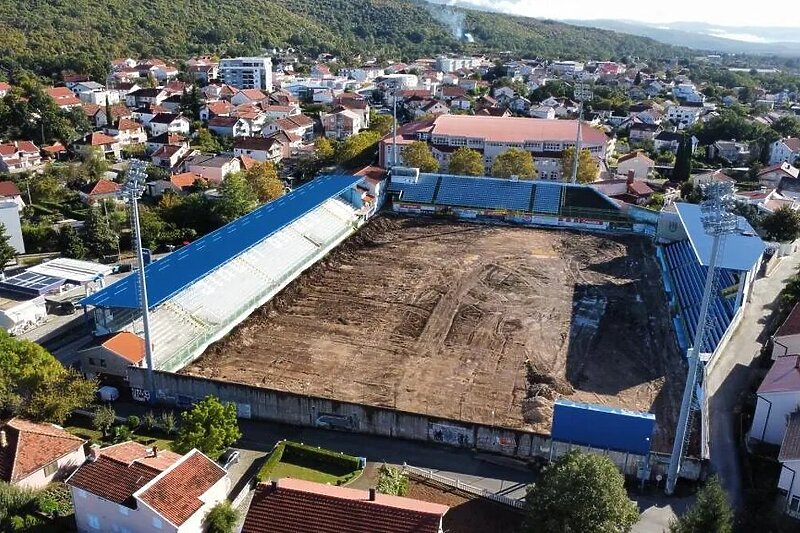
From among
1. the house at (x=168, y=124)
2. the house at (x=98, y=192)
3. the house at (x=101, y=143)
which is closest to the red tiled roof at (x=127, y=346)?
the house at (x=98, y=192)

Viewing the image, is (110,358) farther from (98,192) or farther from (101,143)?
(101,143)

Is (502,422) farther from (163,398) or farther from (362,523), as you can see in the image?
(163,398)

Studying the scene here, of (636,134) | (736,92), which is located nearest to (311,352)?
(636,134)

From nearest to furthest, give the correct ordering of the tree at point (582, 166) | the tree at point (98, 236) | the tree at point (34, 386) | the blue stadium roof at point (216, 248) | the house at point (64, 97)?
the tree at point (34, 386) → the blue stadium roof at point (216, 248) → the tree at point (98, 236) → the tree at point (582, 166) → the house at point (64, 97)

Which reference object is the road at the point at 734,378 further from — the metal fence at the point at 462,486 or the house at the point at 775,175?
the house at the point at 775,175

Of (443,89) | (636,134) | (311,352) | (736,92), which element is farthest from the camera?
(736,92)

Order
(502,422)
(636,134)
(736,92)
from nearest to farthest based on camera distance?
1. (502,422)
2. (636,134)
3. (736,92)

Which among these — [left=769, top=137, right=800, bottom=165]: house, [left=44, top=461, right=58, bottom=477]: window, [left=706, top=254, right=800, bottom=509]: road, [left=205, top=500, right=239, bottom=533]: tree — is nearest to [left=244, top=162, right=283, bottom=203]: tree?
[left=44, top=461, right=58, bottom=477]: window
